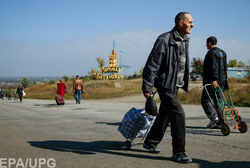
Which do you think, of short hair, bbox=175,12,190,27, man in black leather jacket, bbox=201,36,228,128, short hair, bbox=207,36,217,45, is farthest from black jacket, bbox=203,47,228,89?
short hair, bbox=175,12,190,27

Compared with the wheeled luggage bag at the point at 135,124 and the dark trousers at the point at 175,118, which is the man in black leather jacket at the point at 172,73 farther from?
the wheeled luggage bag at the point at 135,124

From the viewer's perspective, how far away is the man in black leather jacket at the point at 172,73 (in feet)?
13.7

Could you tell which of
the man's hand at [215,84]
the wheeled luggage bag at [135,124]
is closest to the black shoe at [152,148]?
the wheeled luggage bag at [135,124]

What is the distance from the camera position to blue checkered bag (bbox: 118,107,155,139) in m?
4.80

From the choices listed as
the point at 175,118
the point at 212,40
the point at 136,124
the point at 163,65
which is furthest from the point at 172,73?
the point at 212,40

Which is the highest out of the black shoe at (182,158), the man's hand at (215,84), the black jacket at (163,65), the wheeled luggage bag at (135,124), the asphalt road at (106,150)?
the black jacket at (163,65)

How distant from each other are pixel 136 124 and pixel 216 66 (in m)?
2.90

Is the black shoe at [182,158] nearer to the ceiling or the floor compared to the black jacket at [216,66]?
nearer to the floor

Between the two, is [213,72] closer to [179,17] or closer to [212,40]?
[212,40]

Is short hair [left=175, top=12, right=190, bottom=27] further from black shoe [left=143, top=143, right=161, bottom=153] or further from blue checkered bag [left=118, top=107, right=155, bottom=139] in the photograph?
black shoe [left=143, top=143, right=161, bottom=153]

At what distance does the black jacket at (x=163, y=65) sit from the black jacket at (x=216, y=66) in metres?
2.64

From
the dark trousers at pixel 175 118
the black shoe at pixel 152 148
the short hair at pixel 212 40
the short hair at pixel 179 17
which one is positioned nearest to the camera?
the dark trousers at pixel 175 118

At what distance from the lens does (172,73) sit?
4.27 m

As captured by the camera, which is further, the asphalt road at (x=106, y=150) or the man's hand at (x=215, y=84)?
the man's hand at (x=215, y=84)
